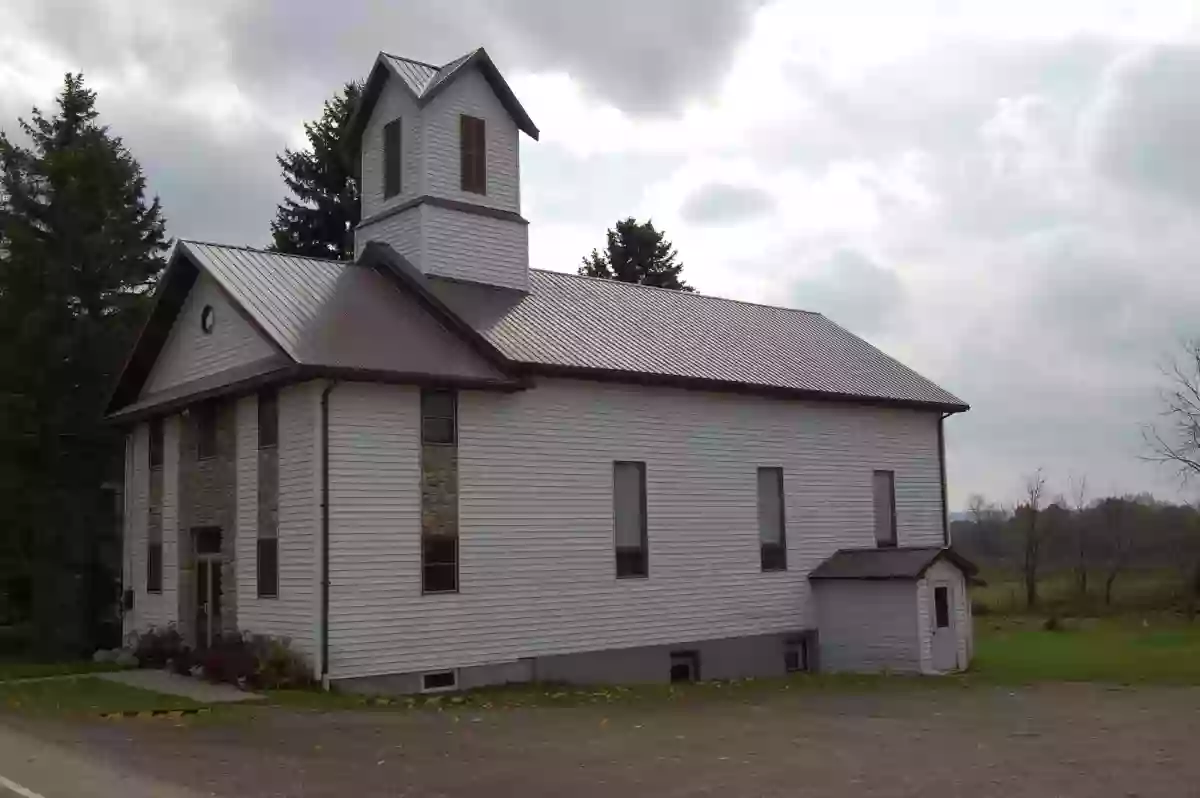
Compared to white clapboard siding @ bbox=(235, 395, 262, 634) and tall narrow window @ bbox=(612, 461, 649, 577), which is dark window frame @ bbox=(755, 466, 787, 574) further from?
white clapboard siding @ bbox=(235, 395, 262, 634)

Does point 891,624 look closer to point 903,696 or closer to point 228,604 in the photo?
point 903,696

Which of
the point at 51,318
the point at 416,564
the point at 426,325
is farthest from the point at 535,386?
the point at 51,318

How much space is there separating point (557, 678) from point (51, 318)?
1699 centimetres

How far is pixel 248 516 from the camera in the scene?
21656 mm

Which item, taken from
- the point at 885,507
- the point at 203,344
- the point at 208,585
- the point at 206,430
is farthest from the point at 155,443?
the point at 885,507

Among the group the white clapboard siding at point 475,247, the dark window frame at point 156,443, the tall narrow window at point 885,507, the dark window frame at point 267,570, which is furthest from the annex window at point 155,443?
the tall narrow window at point 885,507

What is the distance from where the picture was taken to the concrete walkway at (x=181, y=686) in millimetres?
18562

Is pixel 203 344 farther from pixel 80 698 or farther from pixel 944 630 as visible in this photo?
pixel 944 630

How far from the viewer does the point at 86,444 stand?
31172 millimetres

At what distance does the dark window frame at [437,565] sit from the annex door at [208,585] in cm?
470

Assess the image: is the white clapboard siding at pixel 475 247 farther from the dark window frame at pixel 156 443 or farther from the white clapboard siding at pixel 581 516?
the dark window frame at pixel 156 443

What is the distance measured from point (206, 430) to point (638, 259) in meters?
35.6

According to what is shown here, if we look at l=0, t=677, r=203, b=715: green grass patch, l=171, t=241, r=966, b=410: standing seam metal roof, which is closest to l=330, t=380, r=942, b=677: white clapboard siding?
l=171, t=241, r=966, b=410: standing seam metal roof

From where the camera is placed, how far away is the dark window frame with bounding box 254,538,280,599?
20516 millimetres
